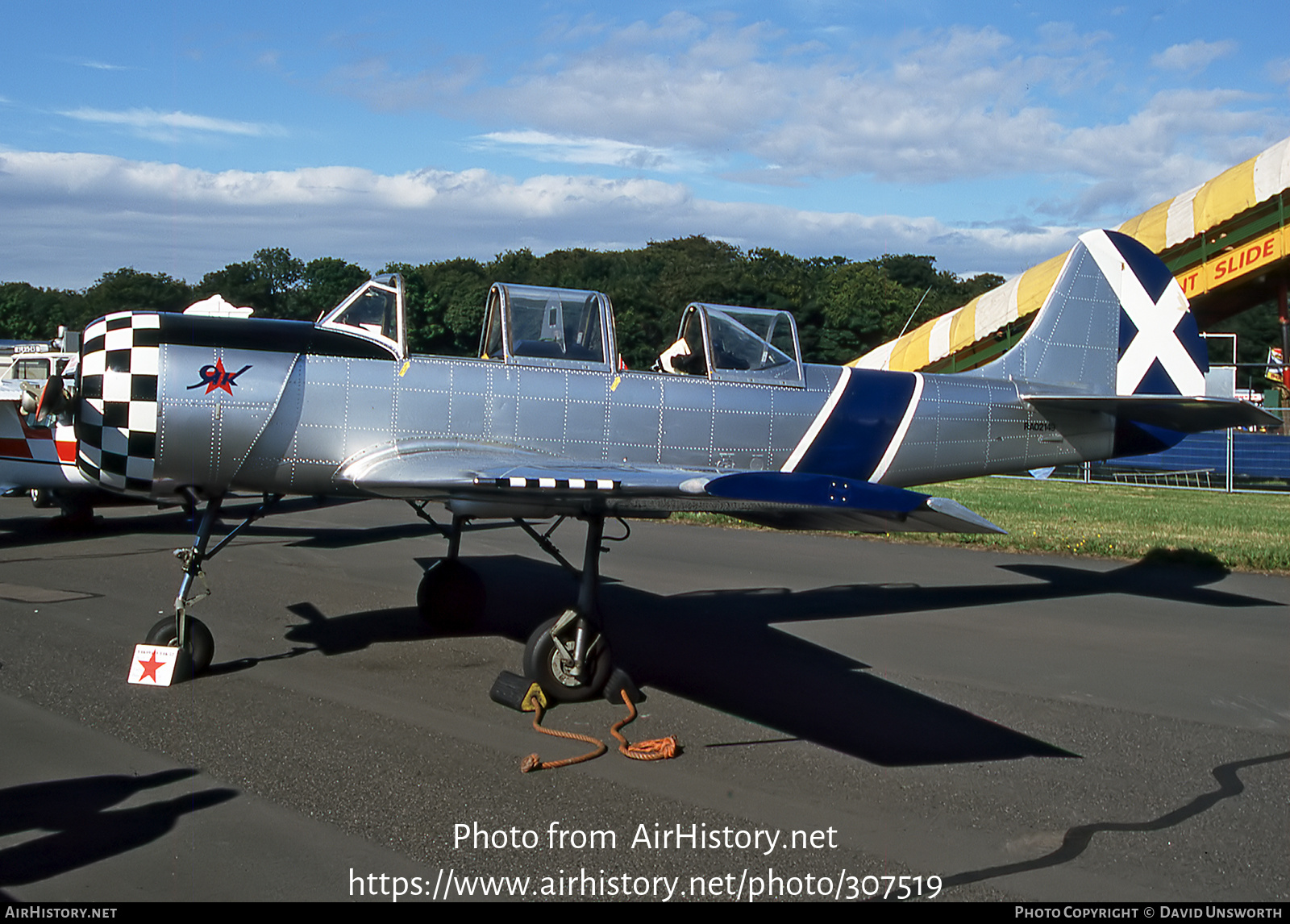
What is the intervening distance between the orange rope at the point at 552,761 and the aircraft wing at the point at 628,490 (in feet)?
4.08

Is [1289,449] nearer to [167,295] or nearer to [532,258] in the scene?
[532,258]

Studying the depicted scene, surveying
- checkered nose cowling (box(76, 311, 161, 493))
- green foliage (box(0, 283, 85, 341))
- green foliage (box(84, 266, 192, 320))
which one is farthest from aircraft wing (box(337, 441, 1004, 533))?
green foliage (box(0, 283, 85, 341))

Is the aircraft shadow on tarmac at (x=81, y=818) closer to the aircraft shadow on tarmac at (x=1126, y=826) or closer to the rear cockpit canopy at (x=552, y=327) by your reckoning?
the aircraft shadow on tarmac at (x=1126, y=826)

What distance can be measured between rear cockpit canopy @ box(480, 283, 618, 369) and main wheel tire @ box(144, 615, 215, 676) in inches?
103

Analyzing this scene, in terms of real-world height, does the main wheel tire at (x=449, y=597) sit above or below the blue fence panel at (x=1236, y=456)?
below

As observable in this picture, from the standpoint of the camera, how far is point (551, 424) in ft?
22.3

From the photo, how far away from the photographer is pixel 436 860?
3.77 m

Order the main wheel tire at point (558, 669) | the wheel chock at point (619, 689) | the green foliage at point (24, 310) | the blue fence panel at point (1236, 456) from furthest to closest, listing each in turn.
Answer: the green foliage at point (24, 310)
the blue fence panel at point (1236, 456)
the wheel chock at point (619, 689)
the main wheel tire at point (558, 669)

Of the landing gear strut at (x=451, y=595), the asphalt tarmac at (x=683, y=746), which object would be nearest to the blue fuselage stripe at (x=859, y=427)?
the asphalt tarmac at (x=683, y=746)

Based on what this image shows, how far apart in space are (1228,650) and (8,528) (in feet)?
44.9

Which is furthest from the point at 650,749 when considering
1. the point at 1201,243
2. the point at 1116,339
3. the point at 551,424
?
the point at 1201,243

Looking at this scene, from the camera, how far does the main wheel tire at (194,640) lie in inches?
245

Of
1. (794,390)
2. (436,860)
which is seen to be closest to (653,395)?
(794,390)

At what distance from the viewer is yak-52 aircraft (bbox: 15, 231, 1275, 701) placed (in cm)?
579
